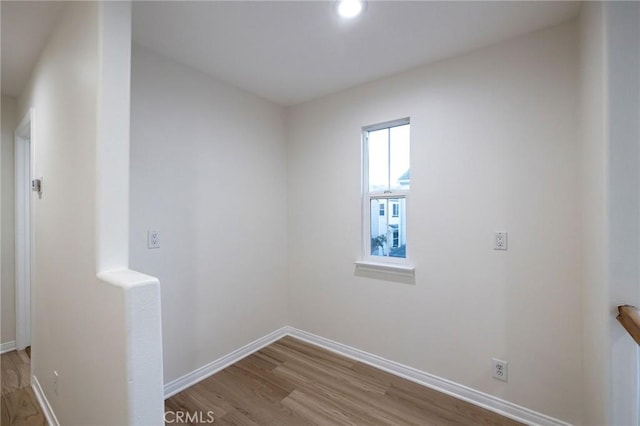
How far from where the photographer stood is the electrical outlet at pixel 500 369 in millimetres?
1903

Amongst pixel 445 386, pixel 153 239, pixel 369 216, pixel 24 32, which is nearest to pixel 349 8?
pixel 369 216

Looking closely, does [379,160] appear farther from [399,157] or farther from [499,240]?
[499,240]

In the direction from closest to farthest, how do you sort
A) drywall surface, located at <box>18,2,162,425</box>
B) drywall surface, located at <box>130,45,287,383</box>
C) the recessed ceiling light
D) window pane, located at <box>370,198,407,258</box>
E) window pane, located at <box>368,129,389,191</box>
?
drywall surface, located at <box>18,2,162,425</box> < the recessed ceiling light < drywall surface, located at <box>130,45,287,383</box> < window pane, located at <box>370,198,407,258</box> < window pane, located at <box>368,129,389,191</box>

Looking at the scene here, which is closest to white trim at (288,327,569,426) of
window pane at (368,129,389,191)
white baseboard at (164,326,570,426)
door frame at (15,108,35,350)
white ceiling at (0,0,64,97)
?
white baseboard at (164,326,570,426)

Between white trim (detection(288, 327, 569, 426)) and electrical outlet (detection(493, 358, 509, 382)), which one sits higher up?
electrical outlet (detection(493, 358, 509, 382))

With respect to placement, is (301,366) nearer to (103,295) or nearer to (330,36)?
(103,295)

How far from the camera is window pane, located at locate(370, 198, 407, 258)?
2402 millimetres

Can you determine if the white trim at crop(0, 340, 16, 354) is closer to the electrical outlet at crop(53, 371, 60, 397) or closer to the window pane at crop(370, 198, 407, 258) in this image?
the electrical outlet at crop(53, 371, 60, 397)

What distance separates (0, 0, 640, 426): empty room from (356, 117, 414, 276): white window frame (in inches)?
0.8

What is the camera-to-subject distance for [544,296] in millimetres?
1787

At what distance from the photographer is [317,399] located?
6.72 ft

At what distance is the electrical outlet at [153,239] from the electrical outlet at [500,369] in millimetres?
2562

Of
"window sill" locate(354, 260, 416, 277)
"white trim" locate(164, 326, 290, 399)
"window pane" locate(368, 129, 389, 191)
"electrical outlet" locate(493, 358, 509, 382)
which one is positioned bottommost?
"white trim" locate(164, 326, 290, 399)

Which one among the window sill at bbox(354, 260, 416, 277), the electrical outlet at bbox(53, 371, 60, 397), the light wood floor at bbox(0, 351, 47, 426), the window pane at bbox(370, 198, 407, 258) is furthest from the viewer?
the window pane at bbox(370, 198, 407, 258)
